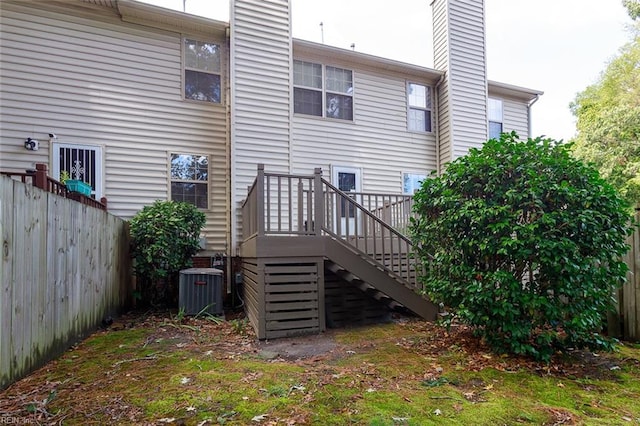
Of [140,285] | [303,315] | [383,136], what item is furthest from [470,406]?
[383,136]

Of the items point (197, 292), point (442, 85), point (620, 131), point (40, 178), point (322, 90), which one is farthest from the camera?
point (620, 131)

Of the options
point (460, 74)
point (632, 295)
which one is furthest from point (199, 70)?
point (632, 295)

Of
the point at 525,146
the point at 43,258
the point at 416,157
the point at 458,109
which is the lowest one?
the point at 43,258

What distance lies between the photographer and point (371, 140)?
9633 mm

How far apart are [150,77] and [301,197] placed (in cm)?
490

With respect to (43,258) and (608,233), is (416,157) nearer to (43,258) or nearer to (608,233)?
(608,233)

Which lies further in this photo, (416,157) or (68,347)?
(416,157)

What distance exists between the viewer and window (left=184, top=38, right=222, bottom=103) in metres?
8.14

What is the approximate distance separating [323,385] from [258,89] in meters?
6.63

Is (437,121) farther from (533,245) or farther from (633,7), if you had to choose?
(633,7)

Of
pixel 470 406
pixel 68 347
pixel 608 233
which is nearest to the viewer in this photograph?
pixel 470 406

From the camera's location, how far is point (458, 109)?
9938 mm

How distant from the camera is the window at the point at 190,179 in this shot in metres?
7.90

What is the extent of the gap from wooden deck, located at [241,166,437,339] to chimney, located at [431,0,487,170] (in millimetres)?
5116
